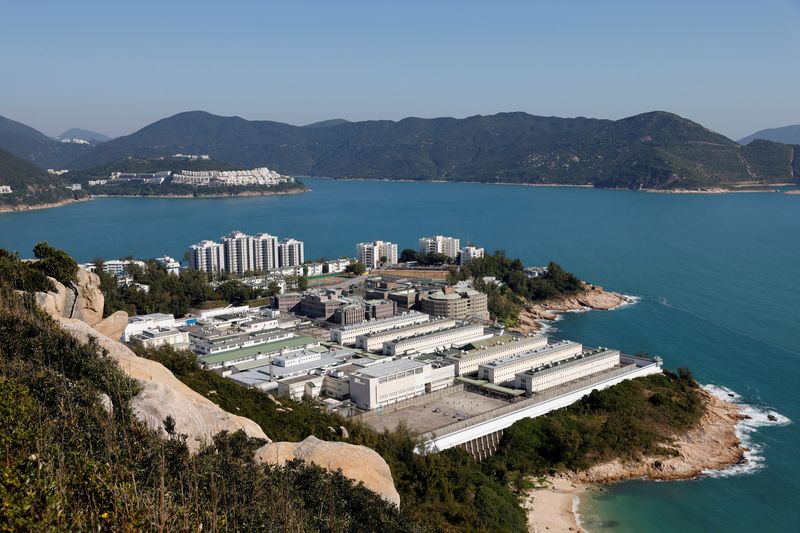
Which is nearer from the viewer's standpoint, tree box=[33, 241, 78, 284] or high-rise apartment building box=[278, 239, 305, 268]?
tree box=[33, 241, 78, 284]

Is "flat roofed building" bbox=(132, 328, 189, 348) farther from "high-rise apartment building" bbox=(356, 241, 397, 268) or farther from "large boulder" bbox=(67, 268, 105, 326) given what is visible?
"high-rise apartment building" bbox=(356, 241, 397, 268)

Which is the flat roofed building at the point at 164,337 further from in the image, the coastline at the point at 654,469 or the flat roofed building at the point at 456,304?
the coastline at the point at 654,469

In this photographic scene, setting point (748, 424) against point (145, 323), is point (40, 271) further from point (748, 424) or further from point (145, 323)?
point (748, 424)

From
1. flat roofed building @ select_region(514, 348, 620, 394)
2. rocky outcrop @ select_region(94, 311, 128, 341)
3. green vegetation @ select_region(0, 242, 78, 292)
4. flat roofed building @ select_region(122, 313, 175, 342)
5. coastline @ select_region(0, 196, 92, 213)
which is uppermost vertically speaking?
green vegetation @ select_region(0, 242, 78, 292)

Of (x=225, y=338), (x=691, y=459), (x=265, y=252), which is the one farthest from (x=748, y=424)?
(x=265, y=252)

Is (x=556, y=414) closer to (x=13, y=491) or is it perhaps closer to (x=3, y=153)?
(x=13, y=491)

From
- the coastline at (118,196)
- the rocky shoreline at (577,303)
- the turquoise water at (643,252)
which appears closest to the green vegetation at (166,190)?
the coastline at (118,196)

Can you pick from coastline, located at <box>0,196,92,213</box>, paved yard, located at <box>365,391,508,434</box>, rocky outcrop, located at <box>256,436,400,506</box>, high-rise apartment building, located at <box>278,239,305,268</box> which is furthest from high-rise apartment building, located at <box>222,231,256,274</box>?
coastline, located at <box>0,196,92,213</box>
